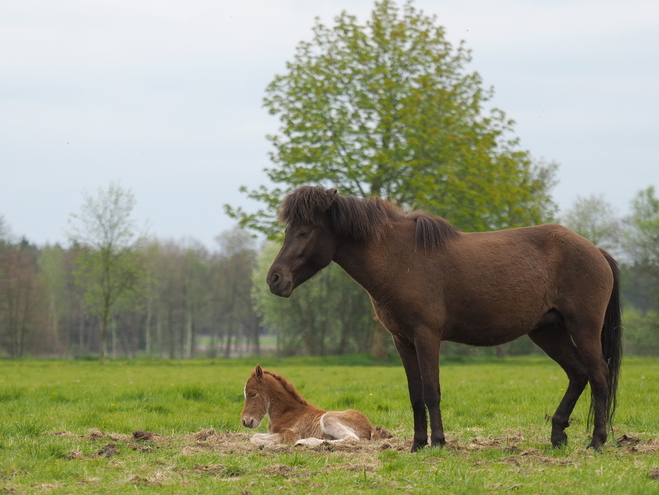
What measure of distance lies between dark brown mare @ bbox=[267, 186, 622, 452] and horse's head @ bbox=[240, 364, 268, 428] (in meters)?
2.20

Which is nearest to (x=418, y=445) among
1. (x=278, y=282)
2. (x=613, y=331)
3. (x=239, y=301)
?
(x=278, y=282)

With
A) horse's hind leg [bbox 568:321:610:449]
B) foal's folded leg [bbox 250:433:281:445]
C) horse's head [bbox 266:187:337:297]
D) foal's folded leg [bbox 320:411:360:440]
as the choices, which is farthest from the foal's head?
horse's hind leg [bbox 568:321:610:449]

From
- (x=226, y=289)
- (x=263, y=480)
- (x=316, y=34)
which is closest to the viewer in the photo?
(x=263, y=480)

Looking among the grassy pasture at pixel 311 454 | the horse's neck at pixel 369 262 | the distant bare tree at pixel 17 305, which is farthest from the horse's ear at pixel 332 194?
the distant bare tree at pixel 17 305

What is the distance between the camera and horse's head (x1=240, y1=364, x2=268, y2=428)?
8266mm

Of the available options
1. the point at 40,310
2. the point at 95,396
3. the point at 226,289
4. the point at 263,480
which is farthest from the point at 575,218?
the point at 263,480

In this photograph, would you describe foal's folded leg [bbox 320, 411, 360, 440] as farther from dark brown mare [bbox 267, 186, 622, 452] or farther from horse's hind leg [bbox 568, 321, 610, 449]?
horse's hind leg [bbox 568, 321, 610, 449]

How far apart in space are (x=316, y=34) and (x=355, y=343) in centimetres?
2317

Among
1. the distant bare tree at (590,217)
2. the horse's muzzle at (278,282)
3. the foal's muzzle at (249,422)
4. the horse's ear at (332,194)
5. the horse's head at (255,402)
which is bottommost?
the foal's muzzle at (249,422)

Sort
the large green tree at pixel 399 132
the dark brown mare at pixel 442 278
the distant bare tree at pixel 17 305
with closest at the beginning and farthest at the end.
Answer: the dark brown mare at pixel 442 278
the large green tree at pixel 399 132
the distant bare tree at pixel 17 305

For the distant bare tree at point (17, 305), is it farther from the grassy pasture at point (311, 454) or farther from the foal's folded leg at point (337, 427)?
the foal's folded leg at point (337, 427)

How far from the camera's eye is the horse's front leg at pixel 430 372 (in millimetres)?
6598

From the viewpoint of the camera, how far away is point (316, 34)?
30094 mm

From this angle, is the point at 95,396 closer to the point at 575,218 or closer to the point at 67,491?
the point at 67,491
